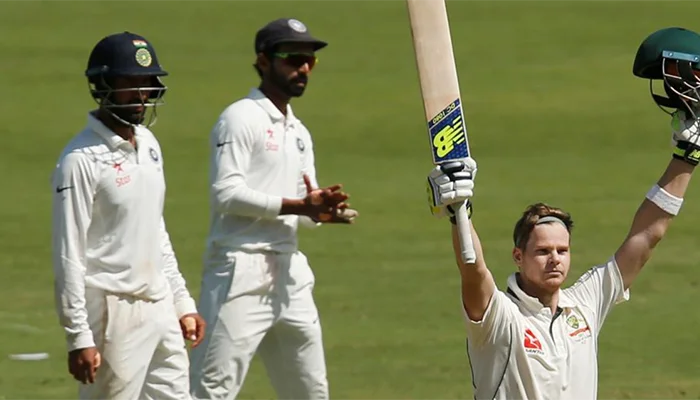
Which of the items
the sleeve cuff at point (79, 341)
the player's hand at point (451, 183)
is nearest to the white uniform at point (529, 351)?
the player's hand at point (451, 183)

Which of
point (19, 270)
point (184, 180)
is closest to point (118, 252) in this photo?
point (19, 270)

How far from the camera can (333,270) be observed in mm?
14422

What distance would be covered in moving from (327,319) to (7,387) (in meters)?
2.88

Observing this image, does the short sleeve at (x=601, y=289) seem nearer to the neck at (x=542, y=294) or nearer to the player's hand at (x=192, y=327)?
the neck at (x=542, y=294)

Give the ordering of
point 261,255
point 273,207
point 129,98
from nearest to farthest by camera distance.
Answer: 1. point 129,98
2. point 273,207
3. point 261,255

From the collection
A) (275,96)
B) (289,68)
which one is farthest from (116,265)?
(289,68)

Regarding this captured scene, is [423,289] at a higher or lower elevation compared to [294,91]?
lower

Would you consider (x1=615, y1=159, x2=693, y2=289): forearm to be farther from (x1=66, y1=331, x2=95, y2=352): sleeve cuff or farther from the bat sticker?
(x1=66, y1=331, x2=95, y2=352): sleeve cuff

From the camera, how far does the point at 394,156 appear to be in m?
20.4

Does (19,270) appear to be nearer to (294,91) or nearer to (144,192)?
(294,91)

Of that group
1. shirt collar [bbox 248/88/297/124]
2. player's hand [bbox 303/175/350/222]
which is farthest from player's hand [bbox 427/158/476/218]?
shirt collar [bbox 248/88/297/124]

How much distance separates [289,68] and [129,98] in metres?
1.68

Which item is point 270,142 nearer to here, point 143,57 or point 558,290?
point 143,57

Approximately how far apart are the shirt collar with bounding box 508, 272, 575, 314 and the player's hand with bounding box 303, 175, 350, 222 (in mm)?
2611
